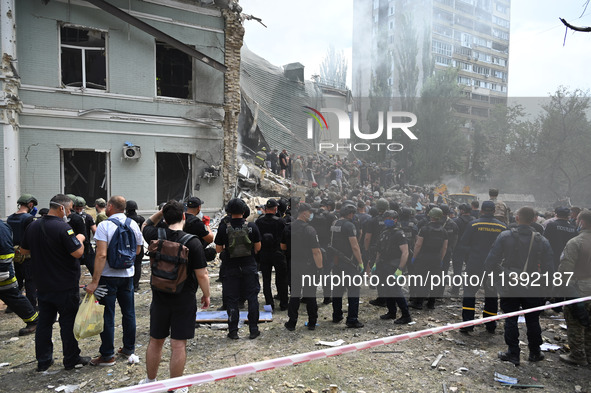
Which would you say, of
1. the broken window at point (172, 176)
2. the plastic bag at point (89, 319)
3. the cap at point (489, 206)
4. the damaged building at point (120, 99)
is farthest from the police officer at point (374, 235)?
the broken window at point (172, 176)

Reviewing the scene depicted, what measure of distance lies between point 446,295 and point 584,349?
3.00 meters

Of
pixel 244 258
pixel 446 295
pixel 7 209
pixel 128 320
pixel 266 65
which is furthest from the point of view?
pixel 266 65

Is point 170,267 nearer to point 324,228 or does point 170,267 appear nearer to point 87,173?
point 324,228

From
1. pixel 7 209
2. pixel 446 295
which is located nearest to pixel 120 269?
pixel 446 295

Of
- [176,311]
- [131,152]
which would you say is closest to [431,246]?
[176,311]

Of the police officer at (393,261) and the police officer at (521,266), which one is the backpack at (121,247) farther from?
the police officer at (521,266)

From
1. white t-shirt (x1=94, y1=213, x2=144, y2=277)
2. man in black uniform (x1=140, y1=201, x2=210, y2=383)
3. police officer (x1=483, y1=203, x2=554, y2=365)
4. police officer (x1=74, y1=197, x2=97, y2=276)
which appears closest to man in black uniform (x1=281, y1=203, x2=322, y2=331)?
man in black uniform (x1=140, y1=201, x2=210, y2=383)

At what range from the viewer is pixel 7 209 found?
9461mm

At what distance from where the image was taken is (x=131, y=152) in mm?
11227

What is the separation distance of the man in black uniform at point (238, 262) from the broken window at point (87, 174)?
806 centimetres

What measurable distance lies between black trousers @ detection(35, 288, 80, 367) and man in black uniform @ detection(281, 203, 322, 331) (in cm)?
267

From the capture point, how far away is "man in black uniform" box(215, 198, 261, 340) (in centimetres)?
474

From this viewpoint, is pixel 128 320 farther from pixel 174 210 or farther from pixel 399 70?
pixel 399 70

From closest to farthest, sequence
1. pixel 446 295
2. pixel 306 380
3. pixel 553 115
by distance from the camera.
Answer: pixel 306 380, pixel 446 295, pixel 553 115
